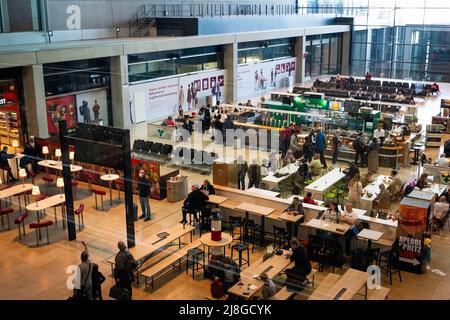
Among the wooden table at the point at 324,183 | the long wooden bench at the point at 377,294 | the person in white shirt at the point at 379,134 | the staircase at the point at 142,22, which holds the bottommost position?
the long wooden bench at the point at 377,294

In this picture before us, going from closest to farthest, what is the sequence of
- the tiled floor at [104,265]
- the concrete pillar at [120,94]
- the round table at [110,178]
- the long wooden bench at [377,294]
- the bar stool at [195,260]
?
the long wooden bench at [377,294], the tiled floor at [104,265], the bar stool at [195,260], the round table at [110,178], the concrete pillar at [120,94]

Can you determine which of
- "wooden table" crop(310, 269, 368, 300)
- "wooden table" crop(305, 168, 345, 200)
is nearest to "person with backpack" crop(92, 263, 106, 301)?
"wooden table" crop(310, 269, 368, 300)

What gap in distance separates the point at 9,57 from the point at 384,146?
14.5 meters

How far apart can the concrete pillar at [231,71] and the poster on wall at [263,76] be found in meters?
0.75

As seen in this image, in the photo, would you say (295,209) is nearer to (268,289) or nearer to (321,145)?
(268,289)

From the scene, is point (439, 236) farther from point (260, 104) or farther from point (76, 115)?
point (76, 115)

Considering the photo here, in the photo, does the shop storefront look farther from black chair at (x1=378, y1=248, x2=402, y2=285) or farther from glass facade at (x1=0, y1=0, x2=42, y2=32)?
black chair at (x1=378, y1=248, x2=402, y2=285)

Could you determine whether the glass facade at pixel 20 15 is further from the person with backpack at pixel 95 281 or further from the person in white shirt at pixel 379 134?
the person with backpack at pixel 95 281

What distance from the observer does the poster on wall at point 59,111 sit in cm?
2248

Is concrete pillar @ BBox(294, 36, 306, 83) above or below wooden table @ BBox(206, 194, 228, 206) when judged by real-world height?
above

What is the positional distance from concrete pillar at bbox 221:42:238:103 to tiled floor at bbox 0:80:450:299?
19061 mm

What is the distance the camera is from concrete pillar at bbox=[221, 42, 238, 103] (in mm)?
33000

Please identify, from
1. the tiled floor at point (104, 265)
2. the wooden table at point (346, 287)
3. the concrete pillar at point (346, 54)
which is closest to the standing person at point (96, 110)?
the tiled floor at point (104, 265)
